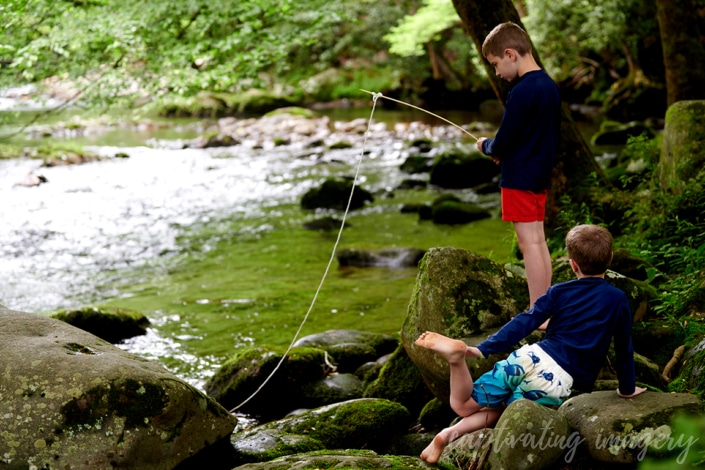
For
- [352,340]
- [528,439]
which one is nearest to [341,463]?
[528,439]

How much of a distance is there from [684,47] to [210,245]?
24.6 feet

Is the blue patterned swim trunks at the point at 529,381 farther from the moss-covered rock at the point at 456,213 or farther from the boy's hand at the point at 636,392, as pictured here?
the moss-covered rock at the point at 456,213

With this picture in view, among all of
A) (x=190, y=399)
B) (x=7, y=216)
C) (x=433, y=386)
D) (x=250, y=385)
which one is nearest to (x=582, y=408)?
(x=433, y=386)

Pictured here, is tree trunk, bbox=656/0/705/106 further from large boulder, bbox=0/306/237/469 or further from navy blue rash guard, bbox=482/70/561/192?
large boulder, bbox=0/306/237/469

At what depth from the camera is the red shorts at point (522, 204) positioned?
4109 millimetres

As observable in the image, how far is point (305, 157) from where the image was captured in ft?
65.7

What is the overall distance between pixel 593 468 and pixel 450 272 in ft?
5.10

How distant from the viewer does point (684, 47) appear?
9.37m

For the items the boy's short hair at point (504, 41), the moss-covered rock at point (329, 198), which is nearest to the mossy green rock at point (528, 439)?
the boy's short hair at point (504, 41)

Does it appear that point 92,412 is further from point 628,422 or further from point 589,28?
point 589,28

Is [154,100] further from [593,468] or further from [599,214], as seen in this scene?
[593,468]

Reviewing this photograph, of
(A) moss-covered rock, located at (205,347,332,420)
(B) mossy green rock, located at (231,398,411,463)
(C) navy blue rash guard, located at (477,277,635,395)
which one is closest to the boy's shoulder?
(C) navy blue rash guard, located at (477,277,635,395)

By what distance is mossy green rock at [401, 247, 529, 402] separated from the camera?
4254 mm

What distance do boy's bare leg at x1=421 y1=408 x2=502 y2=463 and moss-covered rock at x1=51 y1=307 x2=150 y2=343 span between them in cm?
479
